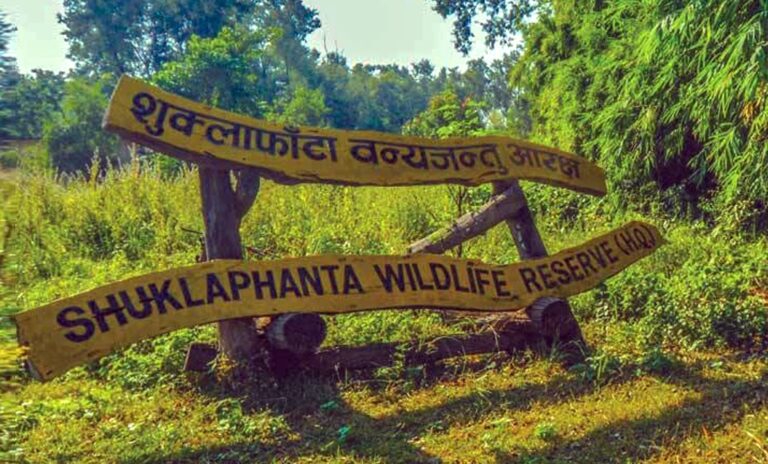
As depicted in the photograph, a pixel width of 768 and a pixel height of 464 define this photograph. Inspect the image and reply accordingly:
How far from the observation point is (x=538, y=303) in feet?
14.6

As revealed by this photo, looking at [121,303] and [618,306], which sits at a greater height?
[121,303]

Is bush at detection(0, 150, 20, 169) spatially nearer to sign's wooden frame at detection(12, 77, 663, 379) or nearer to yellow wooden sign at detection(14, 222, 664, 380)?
yellow wooden sign at detection(14, 222, 664, 380)

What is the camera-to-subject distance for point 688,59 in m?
6.56

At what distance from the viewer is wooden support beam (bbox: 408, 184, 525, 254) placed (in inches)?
191

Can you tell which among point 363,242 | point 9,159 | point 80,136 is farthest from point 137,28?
point 9,159

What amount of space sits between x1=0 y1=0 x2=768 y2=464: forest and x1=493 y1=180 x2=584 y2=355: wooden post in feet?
0.57

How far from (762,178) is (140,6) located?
4454cm

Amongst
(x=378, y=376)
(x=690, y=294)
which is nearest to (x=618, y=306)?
(x=690, y=294)

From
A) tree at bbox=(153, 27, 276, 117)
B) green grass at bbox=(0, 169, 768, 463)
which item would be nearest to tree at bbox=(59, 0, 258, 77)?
tree at bbox=(153, 27, 276, 117)

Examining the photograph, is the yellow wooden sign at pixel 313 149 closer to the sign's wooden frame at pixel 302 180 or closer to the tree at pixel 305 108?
the sign's wooden frame at pixel 302 180

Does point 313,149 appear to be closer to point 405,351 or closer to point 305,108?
point 405,351

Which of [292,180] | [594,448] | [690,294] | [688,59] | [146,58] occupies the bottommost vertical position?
[594,448]

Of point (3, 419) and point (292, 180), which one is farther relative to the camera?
point (292, 180)

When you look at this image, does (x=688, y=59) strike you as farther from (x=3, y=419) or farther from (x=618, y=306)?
(x=3, y=419)
